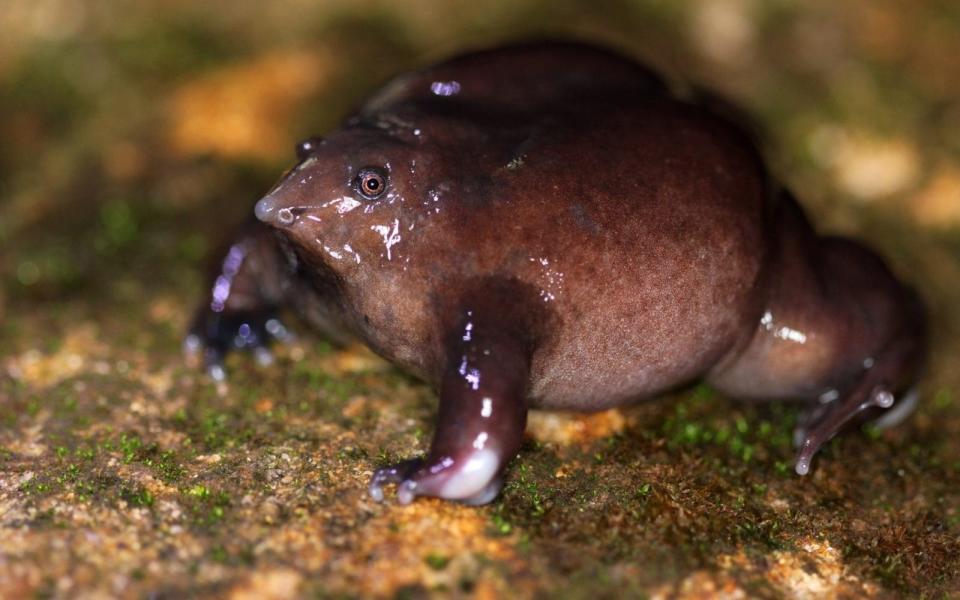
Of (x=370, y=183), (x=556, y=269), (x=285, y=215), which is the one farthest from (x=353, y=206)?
(x=556, y=269)

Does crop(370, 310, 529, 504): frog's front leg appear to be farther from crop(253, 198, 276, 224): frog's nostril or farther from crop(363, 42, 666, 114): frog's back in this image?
crop(363, 42, 666, 114): frog's back

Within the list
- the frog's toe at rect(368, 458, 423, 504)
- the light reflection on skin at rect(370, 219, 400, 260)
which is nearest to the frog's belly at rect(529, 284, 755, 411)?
the frog's toe at rect(368, 458, 423, 504)

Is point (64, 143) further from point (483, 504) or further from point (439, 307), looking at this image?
point (483, 504)

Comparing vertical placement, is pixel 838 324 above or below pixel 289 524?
above

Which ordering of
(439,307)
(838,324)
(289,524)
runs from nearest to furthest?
(289,524) < (439,307) < (838,324)

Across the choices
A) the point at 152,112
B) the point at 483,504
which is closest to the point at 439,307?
the point at 483,504

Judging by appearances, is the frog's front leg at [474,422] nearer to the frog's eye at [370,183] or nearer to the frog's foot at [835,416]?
the frog's eye at [370,183]
